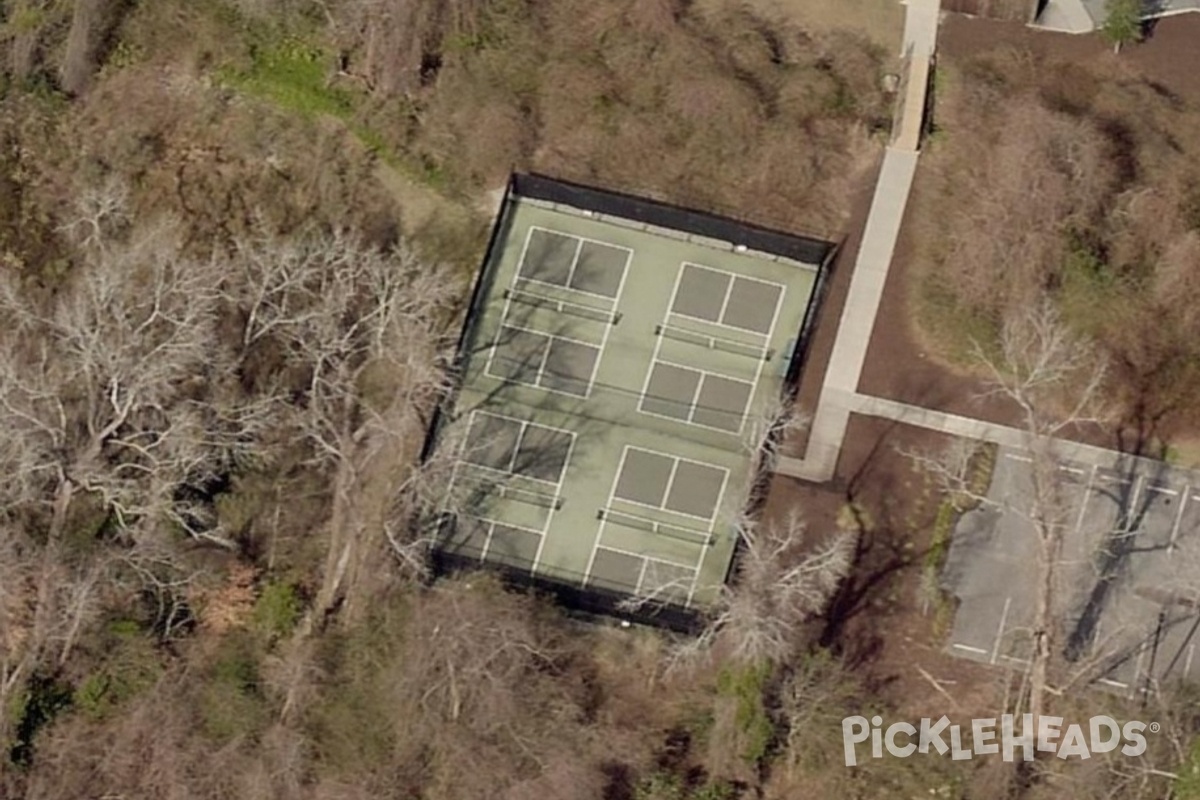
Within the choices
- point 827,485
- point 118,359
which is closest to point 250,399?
point 118,359

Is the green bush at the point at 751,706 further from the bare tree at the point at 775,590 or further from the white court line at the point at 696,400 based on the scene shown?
the white court line at the point at 696,400

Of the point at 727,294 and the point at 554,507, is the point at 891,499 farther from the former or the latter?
the point at 554,507

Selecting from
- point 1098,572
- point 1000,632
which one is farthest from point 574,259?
point 1098,572

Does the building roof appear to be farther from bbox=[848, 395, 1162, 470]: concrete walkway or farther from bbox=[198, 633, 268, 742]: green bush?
bbox=[198, 633, 268, 742]: green bush

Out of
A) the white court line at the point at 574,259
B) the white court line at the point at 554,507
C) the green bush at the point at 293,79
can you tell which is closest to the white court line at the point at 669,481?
the white court line at the point at 554,507

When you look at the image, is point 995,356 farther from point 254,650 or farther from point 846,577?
point 254,650
